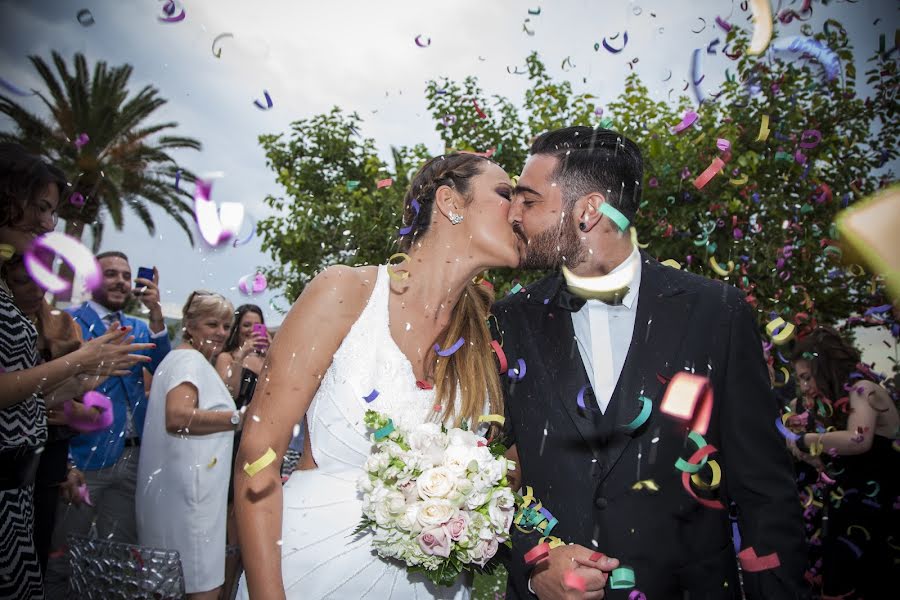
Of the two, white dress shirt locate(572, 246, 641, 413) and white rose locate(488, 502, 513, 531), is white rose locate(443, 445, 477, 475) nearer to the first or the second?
white rose locate(488, 502, 513, 531)

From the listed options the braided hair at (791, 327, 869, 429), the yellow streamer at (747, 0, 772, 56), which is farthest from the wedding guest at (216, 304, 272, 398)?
the braided hair at (791, 327, 869, 429)

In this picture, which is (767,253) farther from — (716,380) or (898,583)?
(716,380)

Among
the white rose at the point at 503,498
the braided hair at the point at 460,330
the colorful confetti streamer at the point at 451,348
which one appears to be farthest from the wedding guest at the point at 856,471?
the white rose at the point at 503,498

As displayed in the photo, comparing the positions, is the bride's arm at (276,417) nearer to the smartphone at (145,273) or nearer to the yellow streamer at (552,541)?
the yellow streamer at (552,541)

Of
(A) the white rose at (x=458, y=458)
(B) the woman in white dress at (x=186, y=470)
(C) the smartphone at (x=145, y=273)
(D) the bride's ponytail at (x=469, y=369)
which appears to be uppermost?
(C) the smartphone at (x=145, y=273)

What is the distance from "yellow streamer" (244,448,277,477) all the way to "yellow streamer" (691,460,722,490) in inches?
59.2

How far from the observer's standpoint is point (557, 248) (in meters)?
2.43

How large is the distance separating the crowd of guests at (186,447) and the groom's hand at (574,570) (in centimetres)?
225

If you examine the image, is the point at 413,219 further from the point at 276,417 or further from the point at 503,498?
the point at 503,498

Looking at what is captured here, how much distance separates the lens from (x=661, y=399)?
6.49 feet

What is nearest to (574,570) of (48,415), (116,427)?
(48,415)

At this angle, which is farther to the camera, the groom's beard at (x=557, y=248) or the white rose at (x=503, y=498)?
the groom's beard at (x=557, y=248)

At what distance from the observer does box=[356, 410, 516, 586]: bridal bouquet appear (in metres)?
1.70

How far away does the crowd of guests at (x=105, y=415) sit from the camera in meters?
2.44
